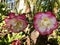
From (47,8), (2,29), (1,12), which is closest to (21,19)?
(47,8)

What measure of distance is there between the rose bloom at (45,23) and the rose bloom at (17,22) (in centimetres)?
7

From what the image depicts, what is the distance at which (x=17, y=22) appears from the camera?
1.24m

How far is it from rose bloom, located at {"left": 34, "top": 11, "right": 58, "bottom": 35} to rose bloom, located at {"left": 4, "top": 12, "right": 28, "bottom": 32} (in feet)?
0.24

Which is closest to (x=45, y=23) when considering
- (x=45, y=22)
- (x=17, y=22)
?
(x=45, y=22)

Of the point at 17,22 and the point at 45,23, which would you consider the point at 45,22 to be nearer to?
the point at 45,23

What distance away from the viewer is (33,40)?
123cm

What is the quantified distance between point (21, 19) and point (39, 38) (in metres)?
0.14

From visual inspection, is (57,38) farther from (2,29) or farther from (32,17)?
(2,29)

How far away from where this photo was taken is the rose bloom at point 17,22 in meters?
1.21

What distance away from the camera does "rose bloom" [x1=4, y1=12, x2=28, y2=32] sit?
121 centimetres

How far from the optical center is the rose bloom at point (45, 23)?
3.80 feet

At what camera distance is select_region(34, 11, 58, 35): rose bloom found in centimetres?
116

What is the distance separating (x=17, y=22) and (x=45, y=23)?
0.15m

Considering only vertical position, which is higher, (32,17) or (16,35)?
(32,17)
